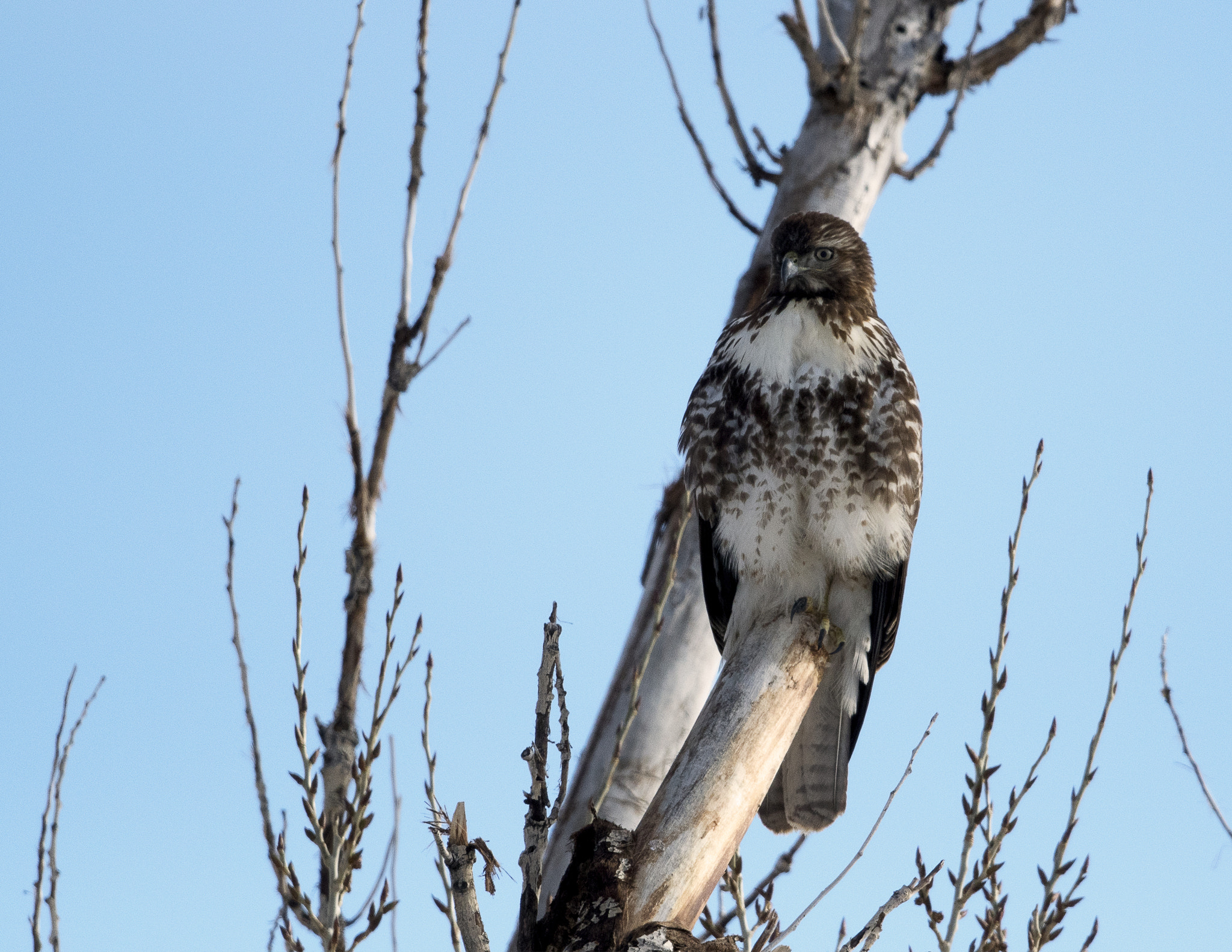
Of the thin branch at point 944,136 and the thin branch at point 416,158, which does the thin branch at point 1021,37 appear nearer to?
the thin branch at point 944,136

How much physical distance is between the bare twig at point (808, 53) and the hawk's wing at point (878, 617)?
2199 mm

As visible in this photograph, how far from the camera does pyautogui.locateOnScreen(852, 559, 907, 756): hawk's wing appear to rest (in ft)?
11.9

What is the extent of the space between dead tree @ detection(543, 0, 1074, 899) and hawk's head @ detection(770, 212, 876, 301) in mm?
559

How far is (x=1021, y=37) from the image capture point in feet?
17.6

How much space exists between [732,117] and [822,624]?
8.53 feet

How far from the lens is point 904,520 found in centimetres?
363

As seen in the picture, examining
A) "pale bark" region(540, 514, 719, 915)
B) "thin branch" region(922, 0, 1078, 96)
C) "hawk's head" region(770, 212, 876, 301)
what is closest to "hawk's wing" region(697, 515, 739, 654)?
"pale bark" region(540, 514, 719, 915)

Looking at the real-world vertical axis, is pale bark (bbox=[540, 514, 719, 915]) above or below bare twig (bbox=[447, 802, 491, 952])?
above

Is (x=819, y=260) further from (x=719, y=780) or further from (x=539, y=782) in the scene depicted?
(x=539, y=782)

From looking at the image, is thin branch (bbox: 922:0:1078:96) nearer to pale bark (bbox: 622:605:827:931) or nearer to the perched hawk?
the perched hawk

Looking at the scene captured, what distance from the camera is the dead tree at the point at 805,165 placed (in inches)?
148

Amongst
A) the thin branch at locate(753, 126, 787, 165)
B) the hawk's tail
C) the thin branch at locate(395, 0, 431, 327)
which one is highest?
the thin branch at locate(753, 126, 787, 165)

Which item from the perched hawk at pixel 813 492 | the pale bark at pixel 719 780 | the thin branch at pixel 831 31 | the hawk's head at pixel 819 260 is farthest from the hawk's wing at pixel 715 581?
the thin branch at pixel 831 31

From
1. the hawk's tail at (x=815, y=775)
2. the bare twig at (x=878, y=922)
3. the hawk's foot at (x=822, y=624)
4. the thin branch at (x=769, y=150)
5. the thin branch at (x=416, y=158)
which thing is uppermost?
the thin branch at (x=769, y=150)
